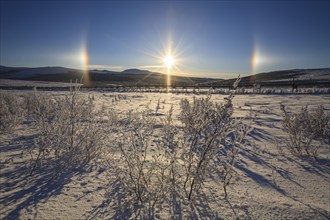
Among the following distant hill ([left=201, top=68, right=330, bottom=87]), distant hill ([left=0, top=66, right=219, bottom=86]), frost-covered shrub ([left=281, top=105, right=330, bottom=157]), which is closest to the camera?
frost-covered shrub ([left=281, top=105, right=330, bottom=157])

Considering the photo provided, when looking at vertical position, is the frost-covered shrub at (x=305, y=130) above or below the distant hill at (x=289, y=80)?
below

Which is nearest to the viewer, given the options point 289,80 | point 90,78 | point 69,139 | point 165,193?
point 165,193

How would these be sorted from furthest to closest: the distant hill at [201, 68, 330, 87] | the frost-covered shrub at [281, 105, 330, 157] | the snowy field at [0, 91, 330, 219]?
the distant hill at [201, 68, 330, 87] < the frost-covered shrub at [281, 105, 330, 157] < the snowy field at [0, 91, 330, 219]

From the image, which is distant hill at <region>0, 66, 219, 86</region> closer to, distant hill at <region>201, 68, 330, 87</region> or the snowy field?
distant hill at <region>201, 68, 330, 87</region>

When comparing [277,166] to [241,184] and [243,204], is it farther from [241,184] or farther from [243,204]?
[243,204]

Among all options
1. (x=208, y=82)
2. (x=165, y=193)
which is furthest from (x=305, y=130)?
(x=208, y=82)

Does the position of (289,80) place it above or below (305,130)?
above

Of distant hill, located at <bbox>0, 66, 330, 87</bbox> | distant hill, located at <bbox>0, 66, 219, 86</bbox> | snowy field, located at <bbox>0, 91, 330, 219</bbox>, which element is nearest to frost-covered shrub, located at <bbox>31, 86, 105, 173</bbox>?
snowy field, located at <bbox>0, 91, 330, 219</bbox>

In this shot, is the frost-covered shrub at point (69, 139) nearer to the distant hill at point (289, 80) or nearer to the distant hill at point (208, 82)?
the distant hill at point (289, 80)

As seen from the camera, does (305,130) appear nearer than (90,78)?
Yes

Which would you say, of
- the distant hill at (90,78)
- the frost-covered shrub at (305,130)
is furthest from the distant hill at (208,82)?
the frost-covered shrub at (305,130)

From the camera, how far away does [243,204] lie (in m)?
2.73

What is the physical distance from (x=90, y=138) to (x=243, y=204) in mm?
2864

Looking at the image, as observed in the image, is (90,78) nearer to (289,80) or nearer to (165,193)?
(289,80)
